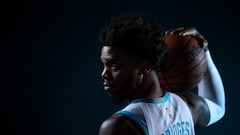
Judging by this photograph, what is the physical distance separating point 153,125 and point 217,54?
139 centimetres

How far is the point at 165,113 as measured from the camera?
1072 mm

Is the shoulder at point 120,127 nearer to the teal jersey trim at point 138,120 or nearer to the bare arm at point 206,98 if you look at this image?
the teal jersey trim at point 138,120

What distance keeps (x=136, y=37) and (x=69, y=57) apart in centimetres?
126

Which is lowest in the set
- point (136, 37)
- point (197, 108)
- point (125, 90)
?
point (197, 108)

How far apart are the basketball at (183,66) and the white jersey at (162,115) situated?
0.47 ft

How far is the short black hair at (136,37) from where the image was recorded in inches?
40.0

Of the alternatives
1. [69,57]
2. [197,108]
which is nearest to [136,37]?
[197,108]

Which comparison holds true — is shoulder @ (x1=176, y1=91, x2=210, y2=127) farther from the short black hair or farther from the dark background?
the dark background

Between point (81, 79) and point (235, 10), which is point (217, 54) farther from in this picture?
point (81, 79)

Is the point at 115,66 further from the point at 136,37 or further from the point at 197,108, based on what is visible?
the point at 197,108

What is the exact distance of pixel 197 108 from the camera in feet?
4.09

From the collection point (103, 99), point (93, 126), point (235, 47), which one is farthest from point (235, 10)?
point (93, 126)

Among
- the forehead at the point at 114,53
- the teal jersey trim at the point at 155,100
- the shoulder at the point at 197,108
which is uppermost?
the forehead at the point at 114,53

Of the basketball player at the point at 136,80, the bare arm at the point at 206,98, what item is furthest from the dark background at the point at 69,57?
the basketball player at the point at 136,80
